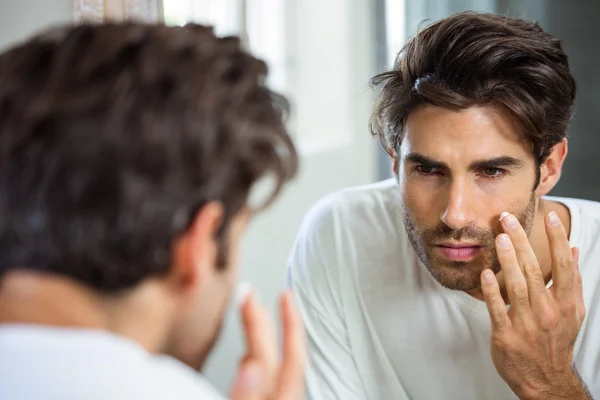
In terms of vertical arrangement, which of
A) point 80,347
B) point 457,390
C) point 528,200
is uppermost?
point 80,347

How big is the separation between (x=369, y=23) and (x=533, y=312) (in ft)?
6.70

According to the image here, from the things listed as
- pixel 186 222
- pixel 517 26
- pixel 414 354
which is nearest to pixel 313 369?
pixel 414 354

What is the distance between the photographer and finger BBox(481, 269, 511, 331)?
1.44 m

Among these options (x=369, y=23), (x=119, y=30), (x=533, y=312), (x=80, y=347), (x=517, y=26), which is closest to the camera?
(x=80, y=347)

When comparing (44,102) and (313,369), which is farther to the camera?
(313,369)

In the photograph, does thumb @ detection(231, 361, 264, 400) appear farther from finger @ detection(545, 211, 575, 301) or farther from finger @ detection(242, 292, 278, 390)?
finger @ detection(545, 211, 575, 301)

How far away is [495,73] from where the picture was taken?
1538 mm

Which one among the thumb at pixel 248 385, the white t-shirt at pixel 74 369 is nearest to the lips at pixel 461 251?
the thumb at pixel 248 385

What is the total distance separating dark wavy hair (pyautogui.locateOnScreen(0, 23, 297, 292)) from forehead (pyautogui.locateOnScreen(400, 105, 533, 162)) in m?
0.78

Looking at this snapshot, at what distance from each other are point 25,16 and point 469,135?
0.94m

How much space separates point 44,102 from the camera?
722 millimetres

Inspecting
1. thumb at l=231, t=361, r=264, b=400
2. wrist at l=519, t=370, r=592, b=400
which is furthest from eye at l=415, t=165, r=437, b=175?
thumb at l=231, t=361, r=264, b=400

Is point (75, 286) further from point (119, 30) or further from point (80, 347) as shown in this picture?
point (119, 30)

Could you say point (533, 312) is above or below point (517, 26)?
below
